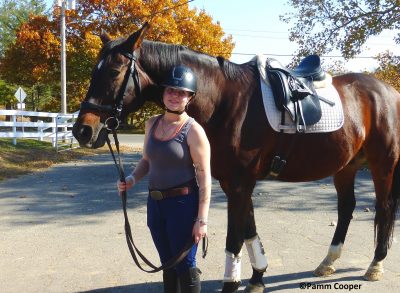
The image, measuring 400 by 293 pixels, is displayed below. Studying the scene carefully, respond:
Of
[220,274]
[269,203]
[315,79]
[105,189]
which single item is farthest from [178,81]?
[105,189]

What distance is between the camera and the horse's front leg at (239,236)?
10.5ft

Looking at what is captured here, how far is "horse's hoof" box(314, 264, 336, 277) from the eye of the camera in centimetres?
391

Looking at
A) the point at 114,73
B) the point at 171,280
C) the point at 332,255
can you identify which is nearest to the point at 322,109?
the point at 332,255

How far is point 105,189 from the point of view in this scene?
812 cm

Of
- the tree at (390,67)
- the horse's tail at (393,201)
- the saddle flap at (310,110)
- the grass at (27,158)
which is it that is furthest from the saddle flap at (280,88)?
the tree at (390,67)

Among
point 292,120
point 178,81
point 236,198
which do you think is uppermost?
point 178,81

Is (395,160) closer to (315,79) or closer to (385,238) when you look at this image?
(385,238)

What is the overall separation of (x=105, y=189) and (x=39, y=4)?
125ft

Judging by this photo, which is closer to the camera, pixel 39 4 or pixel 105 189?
pixel 105 189

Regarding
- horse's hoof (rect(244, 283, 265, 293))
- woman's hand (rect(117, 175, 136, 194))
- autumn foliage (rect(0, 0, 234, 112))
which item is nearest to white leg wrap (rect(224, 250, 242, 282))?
horse's hoof (rect(244, 283, 265, 293))

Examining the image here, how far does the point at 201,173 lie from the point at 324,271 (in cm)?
206

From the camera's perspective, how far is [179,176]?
2.59 metres

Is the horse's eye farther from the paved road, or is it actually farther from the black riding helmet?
the paved road

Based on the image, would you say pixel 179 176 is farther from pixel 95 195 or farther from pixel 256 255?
pixel 95 195
